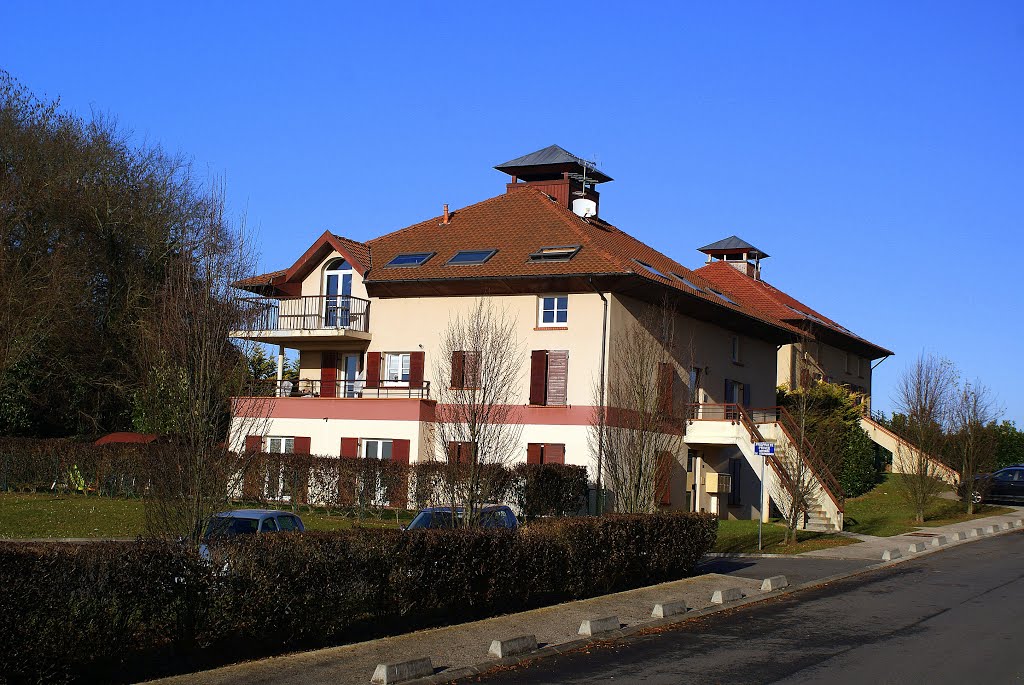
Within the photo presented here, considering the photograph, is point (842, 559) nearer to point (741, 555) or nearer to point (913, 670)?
point (741, 555)

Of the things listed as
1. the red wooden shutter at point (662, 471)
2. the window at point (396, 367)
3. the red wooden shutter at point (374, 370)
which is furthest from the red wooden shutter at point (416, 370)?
the red wooden shutter at point (662, 471)

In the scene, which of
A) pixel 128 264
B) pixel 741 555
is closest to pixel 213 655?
pixel 741 555

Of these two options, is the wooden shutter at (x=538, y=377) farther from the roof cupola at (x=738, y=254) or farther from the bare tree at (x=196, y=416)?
the roof cupola at (x=738, y=254)

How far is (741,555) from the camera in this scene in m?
26.3

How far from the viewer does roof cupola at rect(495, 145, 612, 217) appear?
42.8 meters

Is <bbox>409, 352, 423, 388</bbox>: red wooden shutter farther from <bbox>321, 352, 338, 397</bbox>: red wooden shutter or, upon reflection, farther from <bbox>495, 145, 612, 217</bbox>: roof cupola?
<bbox>495, 145, 612, 217</bbox>: roof cupola

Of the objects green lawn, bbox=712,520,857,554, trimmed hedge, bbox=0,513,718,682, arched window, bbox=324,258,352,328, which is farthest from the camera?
arched window, bbox=324,258,352,328

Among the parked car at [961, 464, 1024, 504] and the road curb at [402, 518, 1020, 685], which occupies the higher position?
the parked car at [961, 464, 1024, 504]

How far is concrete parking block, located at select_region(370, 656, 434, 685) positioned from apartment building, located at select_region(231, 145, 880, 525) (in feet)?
68.3

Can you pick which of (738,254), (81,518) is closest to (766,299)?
(738,254)

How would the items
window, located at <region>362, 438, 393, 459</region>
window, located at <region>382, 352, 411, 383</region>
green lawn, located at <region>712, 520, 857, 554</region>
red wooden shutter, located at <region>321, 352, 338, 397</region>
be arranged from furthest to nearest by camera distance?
1. red wooden shutter, located at <region>321, 352, 338, 397</region>
2. window, located at <region>382, 352, 411, 383</region>
3. window, located at <region>362, 438, 393, 459</region>
4. green lawn, located at <region>712, 520, 857, 554</region>

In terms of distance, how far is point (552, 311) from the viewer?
3516cm

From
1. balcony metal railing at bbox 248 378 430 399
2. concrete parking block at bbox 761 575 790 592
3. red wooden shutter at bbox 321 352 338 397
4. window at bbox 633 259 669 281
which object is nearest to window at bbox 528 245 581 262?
window at bbox 633 259 669 281

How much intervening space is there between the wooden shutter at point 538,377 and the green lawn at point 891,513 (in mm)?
10272
